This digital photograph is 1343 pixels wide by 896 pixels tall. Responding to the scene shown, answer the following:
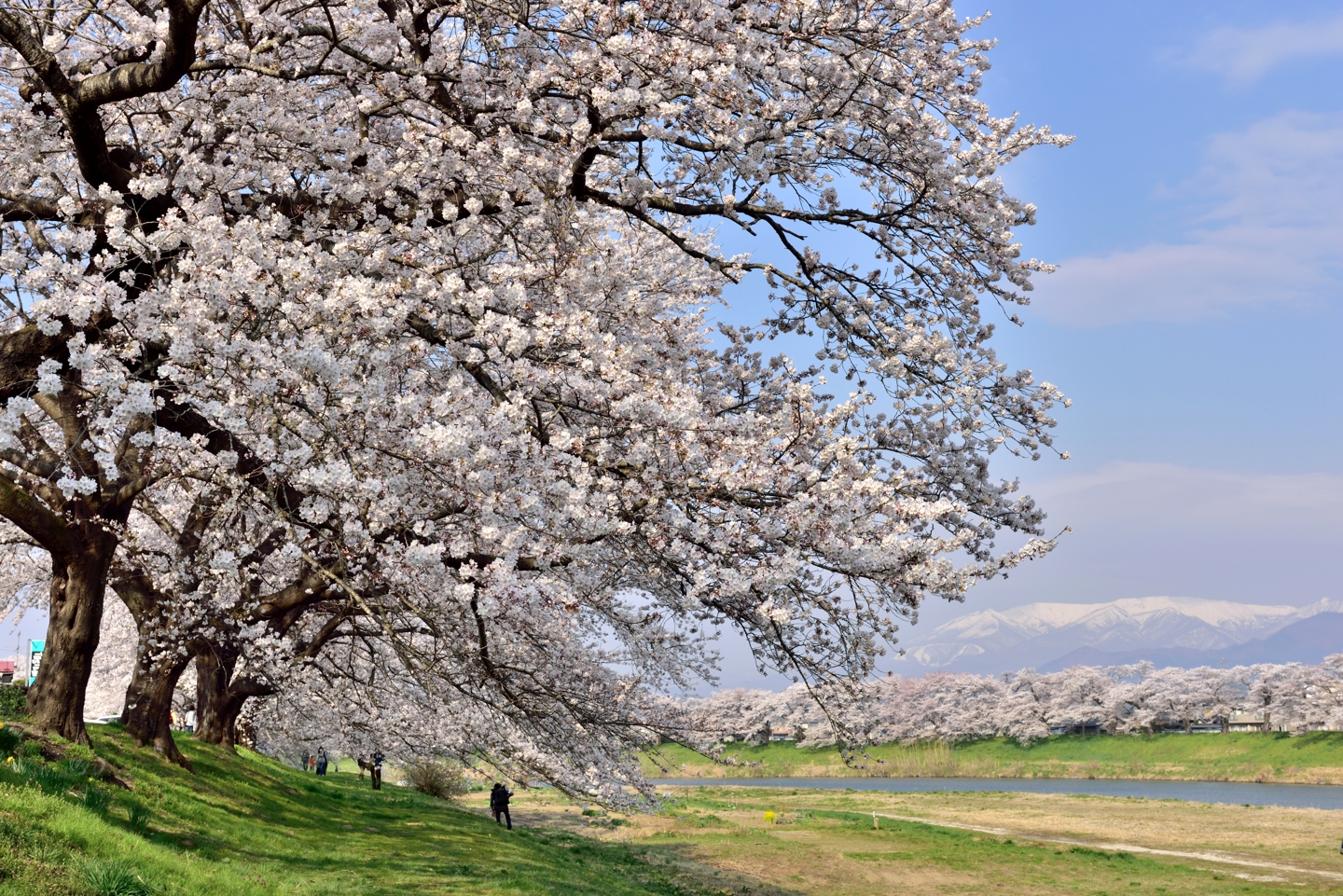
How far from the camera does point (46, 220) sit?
12281 mm

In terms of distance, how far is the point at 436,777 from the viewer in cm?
4191

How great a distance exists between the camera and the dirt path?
3039 centimetres

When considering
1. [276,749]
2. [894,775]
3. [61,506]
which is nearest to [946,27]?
[61,506]

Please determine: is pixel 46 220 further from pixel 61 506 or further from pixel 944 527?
pixel 944 527

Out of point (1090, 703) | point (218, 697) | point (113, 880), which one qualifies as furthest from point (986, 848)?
point (1090, 703)

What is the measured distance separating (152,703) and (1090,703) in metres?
90.1

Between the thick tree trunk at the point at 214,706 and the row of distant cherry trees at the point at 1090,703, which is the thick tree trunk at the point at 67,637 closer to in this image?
the thick tree trunk at the point at 214,706


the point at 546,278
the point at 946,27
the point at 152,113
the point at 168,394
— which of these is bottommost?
the point at 168,394

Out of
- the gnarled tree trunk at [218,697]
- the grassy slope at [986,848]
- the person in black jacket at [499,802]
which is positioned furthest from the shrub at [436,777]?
the gnarled tree trunk at [218,697]

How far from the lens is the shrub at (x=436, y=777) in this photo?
41.7 metres

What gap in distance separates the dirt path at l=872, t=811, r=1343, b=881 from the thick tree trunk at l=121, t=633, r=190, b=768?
33102 mm

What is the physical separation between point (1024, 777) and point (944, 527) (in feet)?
254

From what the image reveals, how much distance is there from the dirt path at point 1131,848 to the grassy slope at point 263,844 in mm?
19597

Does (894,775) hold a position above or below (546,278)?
below
